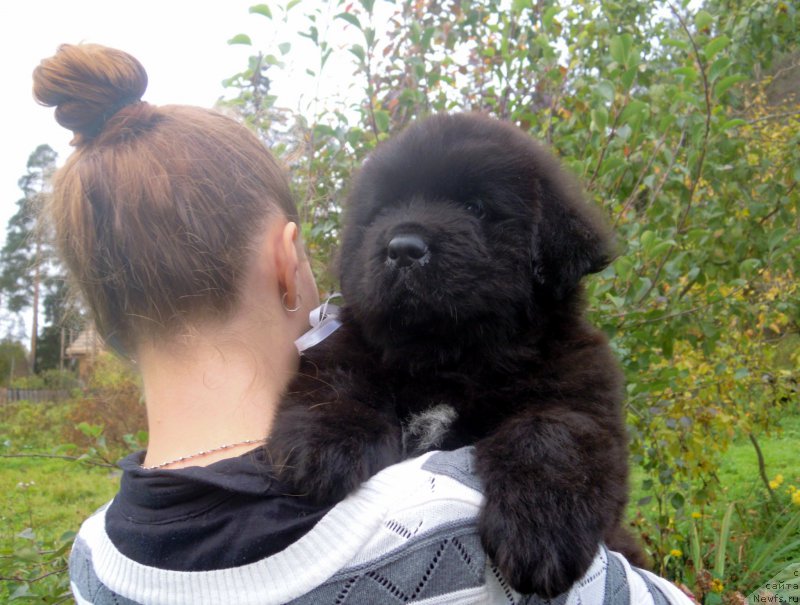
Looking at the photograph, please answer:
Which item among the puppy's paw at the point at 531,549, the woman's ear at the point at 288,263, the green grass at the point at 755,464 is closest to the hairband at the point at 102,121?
the woman's ear at the point at 288,263

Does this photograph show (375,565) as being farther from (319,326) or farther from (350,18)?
(350,18)

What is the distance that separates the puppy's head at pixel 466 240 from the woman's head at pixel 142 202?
0.37 metres

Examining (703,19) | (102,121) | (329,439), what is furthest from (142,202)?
(703,19)

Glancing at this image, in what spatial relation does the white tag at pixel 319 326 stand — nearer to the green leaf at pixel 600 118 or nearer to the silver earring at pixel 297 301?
the silver earring at pixel 297 301

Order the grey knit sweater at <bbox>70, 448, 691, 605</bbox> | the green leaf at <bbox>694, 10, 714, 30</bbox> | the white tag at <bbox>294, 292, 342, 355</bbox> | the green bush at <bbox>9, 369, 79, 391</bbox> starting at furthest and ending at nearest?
the green bush at <bbox>9, 369, 79, 391</bbox>
the green leaf at <bbox>694, 10, 714, 30</bbox>
the white tag at <bbox>294, 292, 342, 355</bbox>
the grey knit sweater at <bbox>70, 448, 691, 605</bbox>

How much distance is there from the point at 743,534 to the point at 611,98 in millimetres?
3289

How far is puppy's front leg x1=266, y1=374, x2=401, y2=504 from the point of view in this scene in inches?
56.2

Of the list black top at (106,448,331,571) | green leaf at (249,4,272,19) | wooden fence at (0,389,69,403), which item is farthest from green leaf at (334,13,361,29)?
wooden fence at (0,389,69,403)

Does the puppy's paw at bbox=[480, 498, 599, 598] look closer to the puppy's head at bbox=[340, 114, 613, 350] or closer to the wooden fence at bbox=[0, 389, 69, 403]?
the puppy's head at bbox=[340, 114, 613, 350]

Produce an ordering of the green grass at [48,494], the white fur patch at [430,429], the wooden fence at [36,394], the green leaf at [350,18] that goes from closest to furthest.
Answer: the white fur patch at [430,429], the green leaf at [350,18], the green grass at [48,494], the wooden fence at [36,394]

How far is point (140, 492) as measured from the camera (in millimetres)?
1408

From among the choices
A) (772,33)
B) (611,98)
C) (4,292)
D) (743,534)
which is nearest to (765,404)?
(743,534)

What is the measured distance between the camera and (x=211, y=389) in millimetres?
1600

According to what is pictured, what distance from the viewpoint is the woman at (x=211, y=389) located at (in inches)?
51.8
